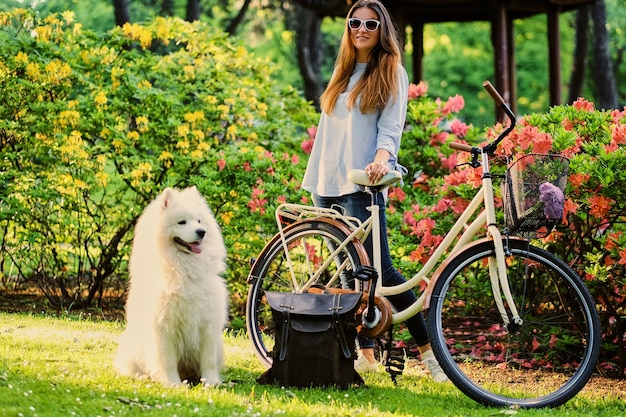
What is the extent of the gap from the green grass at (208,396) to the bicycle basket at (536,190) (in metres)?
0.91

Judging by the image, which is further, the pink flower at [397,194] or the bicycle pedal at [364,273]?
the pink flower at [397,194]

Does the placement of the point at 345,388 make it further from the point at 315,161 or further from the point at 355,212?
the point at 315,161

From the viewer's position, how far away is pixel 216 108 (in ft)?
26.1

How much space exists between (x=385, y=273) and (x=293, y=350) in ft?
2.33

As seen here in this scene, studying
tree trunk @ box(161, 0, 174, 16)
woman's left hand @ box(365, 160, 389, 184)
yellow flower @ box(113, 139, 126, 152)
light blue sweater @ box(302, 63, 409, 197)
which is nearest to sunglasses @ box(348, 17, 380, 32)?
light blue sweater @ box(302, 63, 409, 197)

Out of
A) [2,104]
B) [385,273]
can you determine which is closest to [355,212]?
[385,273]

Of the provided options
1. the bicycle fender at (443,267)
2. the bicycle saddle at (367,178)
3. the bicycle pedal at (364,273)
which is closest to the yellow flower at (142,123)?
the bicycle saddle at (367,178)

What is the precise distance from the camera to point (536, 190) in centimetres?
409

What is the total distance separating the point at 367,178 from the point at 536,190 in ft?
2.96

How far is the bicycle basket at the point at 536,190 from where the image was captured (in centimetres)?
407

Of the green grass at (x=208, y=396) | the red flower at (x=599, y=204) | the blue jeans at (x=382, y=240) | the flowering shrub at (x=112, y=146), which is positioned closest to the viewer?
the green grass at (x=208, y=396)

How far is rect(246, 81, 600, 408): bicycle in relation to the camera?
4168 mm

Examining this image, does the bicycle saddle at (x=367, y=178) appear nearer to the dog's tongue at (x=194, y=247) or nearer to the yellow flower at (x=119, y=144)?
the dog's tongue at (x=194, y=247)

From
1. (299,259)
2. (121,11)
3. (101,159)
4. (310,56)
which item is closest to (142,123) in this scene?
(101,159)
